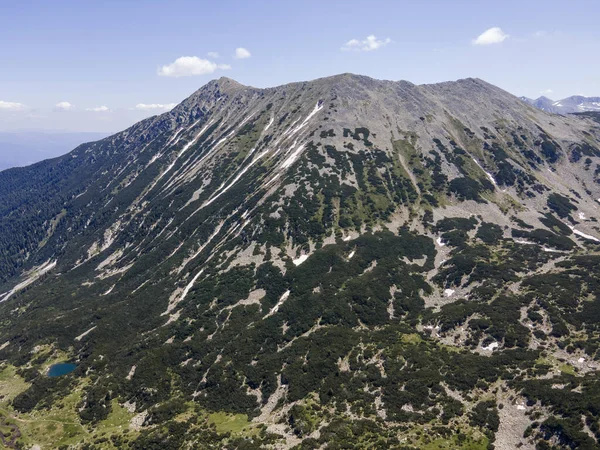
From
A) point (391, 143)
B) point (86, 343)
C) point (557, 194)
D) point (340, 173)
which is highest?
point (391, 143)

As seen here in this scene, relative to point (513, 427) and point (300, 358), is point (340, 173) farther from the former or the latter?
point (513, 427)

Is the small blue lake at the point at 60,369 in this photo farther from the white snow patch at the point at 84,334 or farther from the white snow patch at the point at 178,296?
the white snow patch at the point at 178,296

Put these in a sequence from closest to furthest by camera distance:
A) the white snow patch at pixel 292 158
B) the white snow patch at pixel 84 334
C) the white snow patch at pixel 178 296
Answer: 1. the white snow patch at pixel 84 334
2. the white snow patch at pixel 178 296
3. the white snow patch at pixel 292 158

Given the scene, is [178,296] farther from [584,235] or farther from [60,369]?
[584,235]

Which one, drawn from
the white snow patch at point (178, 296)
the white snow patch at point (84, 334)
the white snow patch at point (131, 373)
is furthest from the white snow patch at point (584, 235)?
the white snow patch at point (84, 334)

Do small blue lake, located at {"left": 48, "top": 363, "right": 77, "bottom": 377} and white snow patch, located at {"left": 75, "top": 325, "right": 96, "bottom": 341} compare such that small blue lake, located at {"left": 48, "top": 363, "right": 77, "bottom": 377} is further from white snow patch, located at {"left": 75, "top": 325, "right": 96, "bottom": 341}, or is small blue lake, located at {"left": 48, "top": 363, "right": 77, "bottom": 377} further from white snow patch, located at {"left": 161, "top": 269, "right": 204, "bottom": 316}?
white snow patch, located at {"left": 161, "top": 269, "right": 204, "bottom": 316}

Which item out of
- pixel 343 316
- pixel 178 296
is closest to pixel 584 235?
pixel 343 316

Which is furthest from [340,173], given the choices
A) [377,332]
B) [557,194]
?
[557,194]
